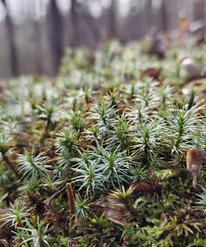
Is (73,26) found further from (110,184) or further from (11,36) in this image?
(110,184)

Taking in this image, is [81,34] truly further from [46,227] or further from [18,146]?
[46,227]

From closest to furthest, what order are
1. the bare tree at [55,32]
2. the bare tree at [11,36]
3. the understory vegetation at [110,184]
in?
the understory vegetation at [110,184] < the bare tree at [55,32] < the bare tree at [11,36]

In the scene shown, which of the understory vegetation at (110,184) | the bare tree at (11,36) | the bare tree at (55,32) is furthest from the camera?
the bare tree at (11,36)

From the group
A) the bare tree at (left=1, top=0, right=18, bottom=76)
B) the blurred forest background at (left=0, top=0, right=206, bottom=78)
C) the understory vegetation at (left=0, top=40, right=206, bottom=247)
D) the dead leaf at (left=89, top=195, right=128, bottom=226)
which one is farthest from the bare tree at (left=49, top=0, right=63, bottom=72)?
the dead leaf at (left=89, top=195, right=128, bottom=226)

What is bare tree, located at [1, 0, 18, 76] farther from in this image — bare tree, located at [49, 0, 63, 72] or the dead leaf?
the dead leaf

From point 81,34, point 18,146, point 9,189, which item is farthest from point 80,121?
point 81,34

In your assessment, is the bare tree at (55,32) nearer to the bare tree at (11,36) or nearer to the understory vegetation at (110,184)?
the bare tree at (11,36)

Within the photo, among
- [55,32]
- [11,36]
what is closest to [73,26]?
[55,32]

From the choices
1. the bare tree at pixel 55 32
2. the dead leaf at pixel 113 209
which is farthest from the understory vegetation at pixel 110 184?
the bare tree at pixel 55 32

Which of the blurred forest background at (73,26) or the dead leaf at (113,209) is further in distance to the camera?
the blurred forest background at (73,26)
